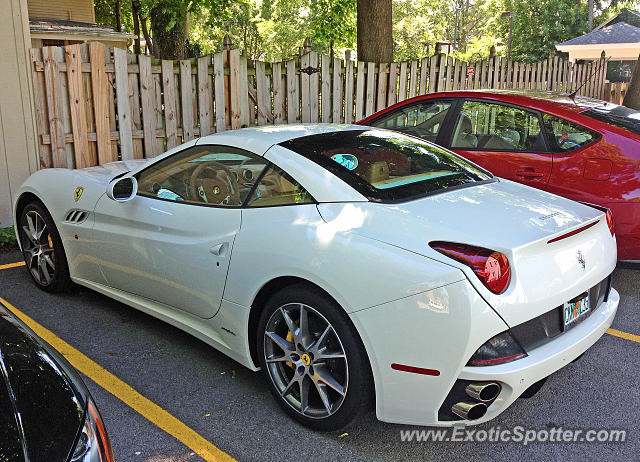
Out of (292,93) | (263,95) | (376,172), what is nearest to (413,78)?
(292,93)

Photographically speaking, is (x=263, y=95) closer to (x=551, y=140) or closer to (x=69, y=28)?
(x=551, y=140)

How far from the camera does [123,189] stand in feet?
12.6

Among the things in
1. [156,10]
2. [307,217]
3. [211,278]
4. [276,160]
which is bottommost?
[211,278]

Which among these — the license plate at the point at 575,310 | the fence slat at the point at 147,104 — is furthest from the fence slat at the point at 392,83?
the license plate at the point at 575,310

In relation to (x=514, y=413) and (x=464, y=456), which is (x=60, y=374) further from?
(x=514, y=413)

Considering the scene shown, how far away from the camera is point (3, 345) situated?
218 centimetres

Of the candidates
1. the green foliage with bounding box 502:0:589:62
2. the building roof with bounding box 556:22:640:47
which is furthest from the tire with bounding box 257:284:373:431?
the green foliage with bounding box 502:0:589:62

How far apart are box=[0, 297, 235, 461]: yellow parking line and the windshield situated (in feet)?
4.75

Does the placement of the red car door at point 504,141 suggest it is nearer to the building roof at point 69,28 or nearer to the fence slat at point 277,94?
the fence slat at point 277,94

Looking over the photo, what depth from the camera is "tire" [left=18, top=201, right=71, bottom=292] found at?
4520mm

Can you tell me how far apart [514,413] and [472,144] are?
2953mm

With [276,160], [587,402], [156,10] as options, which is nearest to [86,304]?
[276,160]

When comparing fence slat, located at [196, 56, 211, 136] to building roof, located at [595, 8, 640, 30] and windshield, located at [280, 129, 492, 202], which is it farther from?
building roof, located at [595, 8, 640, 30]

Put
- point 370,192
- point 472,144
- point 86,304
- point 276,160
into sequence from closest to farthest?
point 370,192, point 276,160, point 86,304, point 472,144
